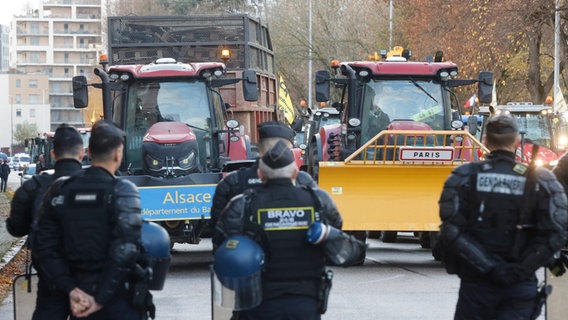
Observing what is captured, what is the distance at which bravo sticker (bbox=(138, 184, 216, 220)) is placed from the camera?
15.5 meters

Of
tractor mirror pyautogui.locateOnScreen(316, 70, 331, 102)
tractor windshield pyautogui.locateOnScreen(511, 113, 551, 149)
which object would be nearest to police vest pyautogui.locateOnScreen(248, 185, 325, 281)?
tractor mirror pyautogui.locateOnScreen(316, 70, 331, 102)

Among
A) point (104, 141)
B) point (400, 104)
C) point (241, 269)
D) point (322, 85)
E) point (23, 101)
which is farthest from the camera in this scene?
point (23, 101)

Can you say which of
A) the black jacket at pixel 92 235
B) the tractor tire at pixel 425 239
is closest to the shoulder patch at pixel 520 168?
the black jacket at pixel 92 235

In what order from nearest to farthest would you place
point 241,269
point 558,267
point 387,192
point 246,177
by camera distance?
1. point 241,269
2. point 558,267
3. point 246,177
4. point 387,192

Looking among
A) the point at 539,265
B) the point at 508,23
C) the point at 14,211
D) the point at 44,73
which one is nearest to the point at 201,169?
the point at 14,211

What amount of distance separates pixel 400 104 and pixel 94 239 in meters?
11.3

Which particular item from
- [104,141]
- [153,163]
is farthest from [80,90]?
[104,141]

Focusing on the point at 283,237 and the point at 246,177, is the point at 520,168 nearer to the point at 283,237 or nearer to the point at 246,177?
the point at 283,237

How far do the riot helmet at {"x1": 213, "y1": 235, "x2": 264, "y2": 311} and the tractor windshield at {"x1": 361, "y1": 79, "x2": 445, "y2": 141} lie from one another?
11.1m

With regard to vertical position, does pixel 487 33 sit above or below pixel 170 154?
above

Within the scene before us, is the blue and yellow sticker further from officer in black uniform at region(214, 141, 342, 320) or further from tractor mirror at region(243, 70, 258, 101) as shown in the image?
tractor mirror at region(243, 70, 258, 101)

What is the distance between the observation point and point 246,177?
8922 mm

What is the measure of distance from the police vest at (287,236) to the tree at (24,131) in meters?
170

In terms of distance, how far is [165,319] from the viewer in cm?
1208
